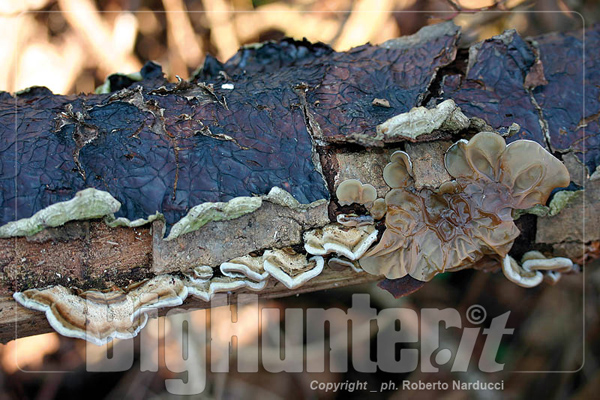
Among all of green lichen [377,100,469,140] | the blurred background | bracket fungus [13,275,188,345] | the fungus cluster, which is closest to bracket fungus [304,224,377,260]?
the fungus cluster

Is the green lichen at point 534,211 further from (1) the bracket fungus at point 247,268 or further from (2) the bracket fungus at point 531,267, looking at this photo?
(1) the bracket fungus at point 247,268

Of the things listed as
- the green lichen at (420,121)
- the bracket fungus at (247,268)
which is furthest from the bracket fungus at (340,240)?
the green lichen at (420,121)

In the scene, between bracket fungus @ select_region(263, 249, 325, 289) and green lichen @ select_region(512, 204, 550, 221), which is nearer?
bracket fungus @ select_region(263, 249, 325, 289)

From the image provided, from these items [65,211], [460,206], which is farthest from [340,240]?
[65,211]

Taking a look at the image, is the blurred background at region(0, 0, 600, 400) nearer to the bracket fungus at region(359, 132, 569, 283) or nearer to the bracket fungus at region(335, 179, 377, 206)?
the bracket fungus at region(359, 132, 569, 283)

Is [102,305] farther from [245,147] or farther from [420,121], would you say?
[420,121]

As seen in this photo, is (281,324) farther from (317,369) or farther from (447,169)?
(447,169)

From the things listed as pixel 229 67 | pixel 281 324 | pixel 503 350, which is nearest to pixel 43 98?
pixel 229 67
